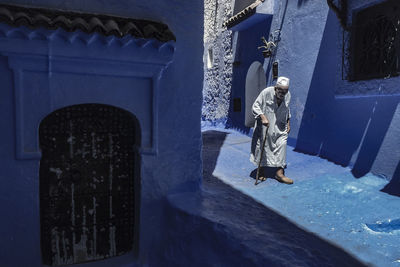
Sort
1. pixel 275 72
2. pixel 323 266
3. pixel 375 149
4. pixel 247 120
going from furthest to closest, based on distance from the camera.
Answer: pixel 247 120, pixel 275 72, pixel 375 149, pixel 323 266

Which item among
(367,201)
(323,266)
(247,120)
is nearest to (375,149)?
(367,201)

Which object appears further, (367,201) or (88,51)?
(367,201)

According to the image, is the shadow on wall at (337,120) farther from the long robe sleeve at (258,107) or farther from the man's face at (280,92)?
the long robe sleeve at (258,107)

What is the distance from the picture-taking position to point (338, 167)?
5902mm

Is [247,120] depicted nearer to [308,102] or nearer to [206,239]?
[308,102]

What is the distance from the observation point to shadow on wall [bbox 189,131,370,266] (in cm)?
302

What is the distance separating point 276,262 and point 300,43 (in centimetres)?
569

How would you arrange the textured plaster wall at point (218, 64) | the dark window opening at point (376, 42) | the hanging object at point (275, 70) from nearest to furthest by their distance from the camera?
the dark window opening at point (376, 42)
the hanging object at point (275, 70)
the textured plaster wall at point (218, 64)

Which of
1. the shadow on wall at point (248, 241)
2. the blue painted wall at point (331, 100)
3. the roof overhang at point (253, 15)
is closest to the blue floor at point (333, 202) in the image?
the shadow on wall at point (248, 241)

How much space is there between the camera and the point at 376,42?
5285 millimetres

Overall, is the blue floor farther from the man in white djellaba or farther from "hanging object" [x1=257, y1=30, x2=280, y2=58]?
"hanging object" [x1=257, y1=30, x2=280, y2=58]

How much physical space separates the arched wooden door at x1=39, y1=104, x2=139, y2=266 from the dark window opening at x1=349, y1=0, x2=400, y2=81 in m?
3.79

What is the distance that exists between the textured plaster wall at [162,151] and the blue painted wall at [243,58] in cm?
525

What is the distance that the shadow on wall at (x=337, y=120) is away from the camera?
17.4ft
